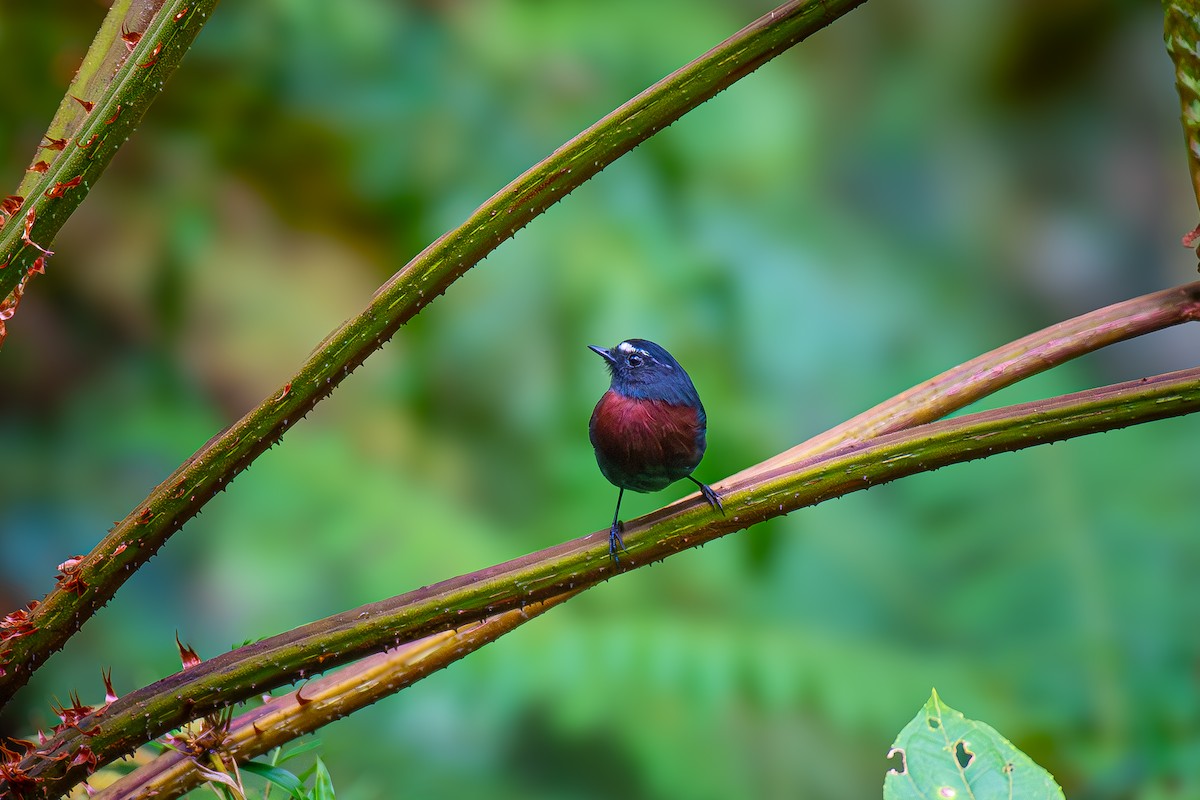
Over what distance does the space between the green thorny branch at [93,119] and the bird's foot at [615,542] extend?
1.68 ft

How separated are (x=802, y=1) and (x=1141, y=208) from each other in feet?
7.38

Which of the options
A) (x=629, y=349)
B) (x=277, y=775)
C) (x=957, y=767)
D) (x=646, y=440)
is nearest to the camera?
(x=957, y=767)

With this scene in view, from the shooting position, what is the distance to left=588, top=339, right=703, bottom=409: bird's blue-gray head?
3.87 ft

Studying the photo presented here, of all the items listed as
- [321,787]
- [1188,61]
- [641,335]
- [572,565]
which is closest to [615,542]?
[572,565]

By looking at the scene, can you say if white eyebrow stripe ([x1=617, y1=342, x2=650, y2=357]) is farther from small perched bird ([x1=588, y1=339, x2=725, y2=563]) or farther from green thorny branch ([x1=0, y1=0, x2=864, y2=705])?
green thorny branch ([x1=0, y1=0, x2=864, y2=705])

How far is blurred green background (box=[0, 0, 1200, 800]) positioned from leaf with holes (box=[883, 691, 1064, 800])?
1.41m

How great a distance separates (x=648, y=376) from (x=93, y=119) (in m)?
0.65

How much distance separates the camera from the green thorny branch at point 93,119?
0.80 meters

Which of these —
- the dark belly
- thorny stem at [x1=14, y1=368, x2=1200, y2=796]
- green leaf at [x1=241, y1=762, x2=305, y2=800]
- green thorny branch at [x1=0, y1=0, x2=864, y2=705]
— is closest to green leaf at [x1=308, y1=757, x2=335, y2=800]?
green leaf at [x1=241, y1=762, x2=305, y2=800]

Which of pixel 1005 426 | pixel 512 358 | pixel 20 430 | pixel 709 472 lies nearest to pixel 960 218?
pixel 709 472

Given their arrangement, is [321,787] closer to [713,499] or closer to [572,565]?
[572,565]

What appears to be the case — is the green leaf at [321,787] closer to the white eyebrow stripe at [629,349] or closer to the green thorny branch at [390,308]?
the green thorny branch at [390,308]

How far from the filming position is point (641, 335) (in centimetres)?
227

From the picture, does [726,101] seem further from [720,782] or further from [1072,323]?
[1072,323]
